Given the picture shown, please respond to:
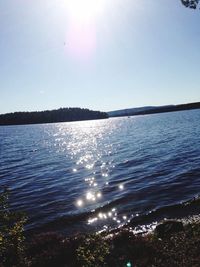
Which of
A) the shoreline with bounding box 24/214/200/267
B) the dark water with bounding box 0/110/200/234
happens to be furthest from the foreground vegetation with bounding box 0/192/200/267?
the dark water with bounding box 0/110/200/234

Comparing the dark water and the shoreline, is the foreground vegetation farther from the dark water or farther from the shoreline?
the dark water

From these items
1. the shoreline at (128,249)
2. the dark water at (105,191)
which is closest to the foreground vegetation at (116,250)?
the shoreline at (128,249)

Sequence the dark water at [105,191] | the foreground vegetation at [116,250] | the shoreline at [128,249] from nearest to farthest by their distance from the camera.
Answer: the foreground vegetation at [116,250]
the shoreline at [128,249]
the dark water at [105,191]

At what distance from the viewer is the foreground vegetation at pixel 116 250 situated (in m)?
13.5

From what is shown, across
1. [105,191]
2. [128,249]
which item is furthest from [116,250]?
[105,191]

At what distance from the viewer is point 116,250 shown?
55.5 ft

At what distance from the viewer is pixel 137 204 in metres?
27.1

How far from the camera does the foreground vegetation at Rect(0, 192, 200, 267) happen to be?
13.5 metres

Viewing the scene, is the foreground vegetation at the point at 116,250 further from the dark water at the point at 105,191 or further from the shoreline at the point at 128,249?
the dark water at the point at 105,191

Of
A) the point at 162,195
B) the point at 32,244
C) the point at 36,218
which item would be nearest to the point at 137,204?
the point at 162,195

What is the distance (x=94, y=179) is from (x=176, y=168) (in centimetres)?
1048

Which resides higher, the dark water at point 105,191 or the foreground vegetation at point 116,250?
the foreground vegetation at point 116,250

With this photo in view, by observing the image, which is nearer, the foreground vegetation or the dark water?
the foreground vegetation

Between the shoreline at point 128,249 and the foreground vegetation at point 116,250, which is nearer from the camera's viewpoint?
the foreground vegetation at point 116,250
